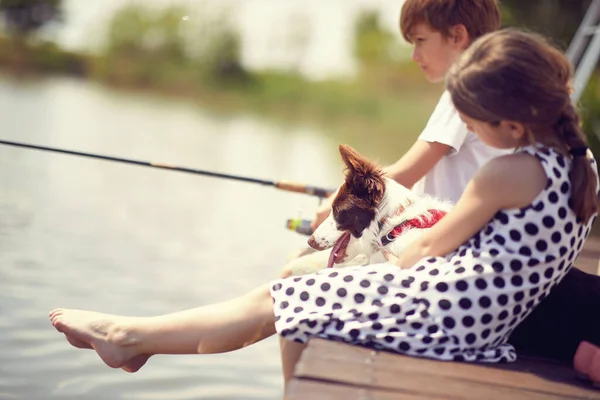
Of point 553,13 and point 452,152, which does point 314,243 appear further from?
point 553,13

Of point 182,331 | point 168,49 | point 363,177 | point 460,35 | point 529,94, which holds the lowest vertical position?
point 168,49

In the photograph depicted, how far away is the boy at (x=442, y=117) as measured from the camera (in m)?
2.74

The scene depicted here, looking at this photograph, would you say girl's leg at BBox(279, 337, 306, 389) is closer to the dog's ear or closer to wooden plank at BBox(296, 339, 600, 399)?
wooden plank at BBox(296, 339, 600, 399)

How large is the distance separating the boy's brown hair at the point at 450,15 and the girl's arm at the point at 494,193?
894mm

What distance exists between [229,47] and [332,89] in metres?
2.57

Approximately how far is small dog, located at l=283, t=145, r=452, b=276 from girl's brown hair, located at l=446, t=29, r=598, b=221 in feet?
1.29

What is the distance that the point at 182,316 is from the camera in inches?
88.4

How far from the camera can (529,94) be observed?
2.02m

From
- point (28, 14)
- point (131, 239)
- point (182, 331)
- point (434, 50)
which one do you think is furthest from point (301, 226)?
point (28, 14)

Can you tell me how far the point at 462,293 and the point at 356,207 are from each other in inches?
19.7

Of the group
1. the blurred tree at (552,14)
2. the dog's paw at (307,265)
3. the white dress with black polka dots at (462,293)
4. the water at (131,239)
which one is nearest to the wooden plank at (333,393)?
the white dress with black polka dots at (462,293)

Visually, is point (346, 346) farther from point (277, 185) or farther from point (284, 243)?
point (284, 243)

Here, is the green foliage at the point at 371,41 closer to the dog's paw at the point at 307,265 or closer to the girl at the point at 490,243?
the dog's paw at the point at 307,265

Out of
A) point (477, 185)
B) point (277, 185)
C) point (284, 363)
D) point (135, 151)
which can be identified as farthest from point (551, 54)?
point (135, 151)
